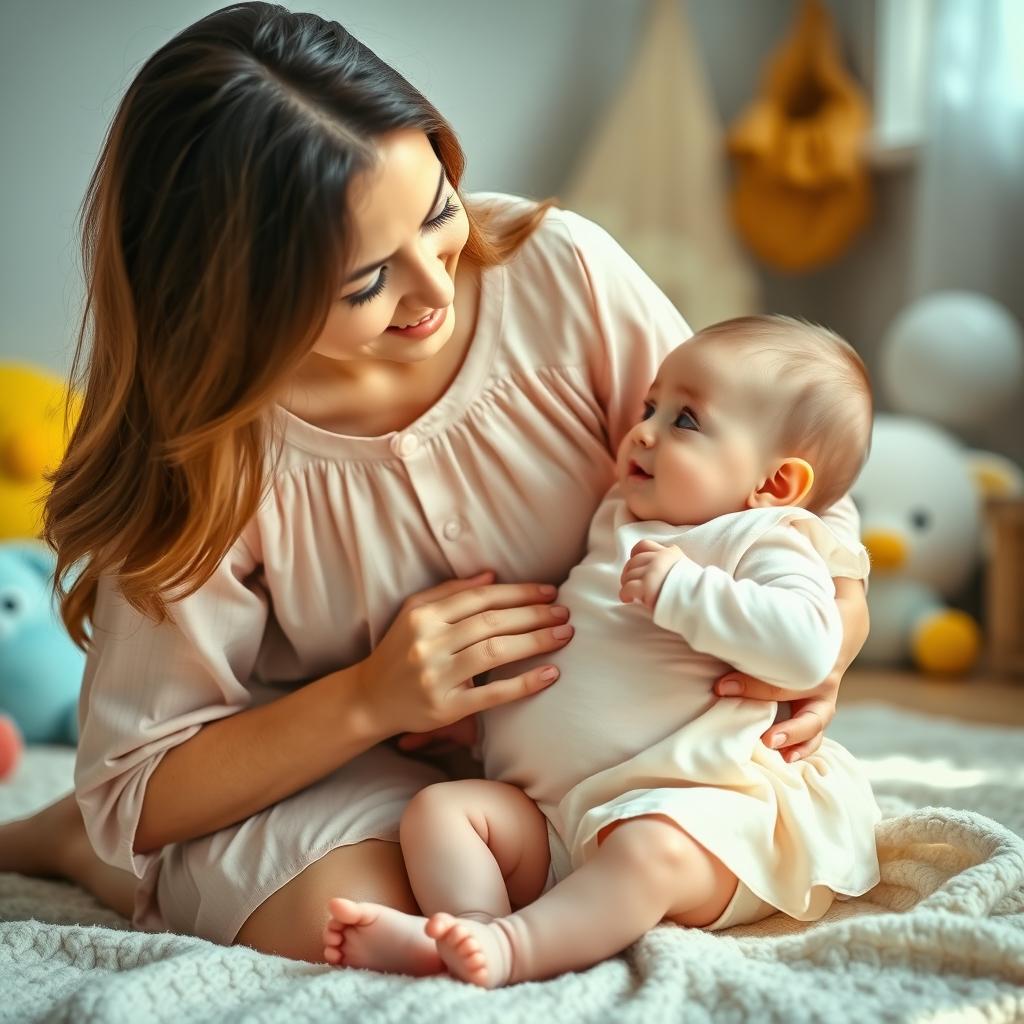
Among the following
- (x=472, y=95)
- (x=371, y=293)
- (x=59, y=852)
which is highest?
(x=472, y=95)

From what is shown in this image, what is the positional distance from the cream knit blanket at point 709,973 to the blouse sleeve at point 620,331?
454 mm

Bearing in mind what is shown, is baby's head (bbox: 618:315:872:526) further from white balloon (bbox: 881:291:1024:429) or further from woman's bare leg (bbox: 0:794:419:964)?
white balloon (bbox: 881:291:1024:429)

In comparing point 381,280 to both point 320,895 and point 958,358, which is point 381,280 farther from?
point 958,358

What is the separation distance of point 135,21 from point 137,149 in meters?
1.98

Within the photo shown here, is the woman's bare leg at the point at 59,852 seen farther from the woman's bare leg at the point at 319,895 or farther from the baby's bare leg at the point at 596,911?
the baby's bare leg at the point at 596,911

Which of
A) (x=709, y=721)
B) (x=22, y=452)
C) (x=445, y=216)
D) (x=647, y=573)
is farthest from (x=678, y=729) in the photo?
(x=22, y=452)

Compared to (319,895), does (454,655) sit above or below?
above

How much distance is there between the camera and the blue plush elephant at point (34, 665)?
2.17 metres

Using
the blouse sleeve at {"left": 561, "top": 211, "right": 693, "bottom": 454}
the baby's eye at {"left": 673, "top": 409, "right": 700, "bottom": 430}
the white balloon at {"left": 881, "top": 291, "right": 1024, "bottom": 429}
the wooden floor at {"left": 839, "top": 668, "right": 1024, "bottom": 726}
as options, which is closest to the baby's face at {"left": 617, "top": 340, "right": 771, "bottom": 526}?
the baby's eye at {"left": 673, "top": 409, "right": 700, "bottom": 430}

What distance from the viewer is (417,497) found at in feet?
3.90

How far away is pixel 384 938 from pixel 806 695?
406mm

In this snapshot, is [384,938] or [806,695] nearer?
[384,938]

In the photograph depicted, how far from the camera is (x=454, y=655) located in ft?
3.65

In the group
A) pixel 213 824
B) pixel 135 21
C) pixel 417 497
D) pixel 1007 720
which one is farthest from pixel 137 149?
pixel 135 21
